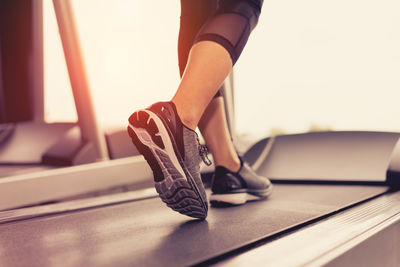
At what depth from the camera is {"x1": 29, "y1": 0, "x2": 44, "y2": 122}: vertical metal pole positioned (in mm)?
2537

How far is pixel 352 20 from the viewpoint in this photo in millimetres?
3590

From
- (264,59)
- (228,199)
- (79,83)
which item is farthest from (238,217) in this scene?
(264,59)

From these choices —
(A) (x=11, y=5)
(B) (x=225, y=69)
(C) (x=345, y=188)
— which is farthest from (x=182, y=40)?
(A) (x=11, y=5)

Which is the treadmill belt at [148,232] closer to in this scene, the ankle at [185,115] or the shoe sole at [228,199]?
the shoe sole at [228,199]

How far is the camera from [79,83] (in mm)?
2279

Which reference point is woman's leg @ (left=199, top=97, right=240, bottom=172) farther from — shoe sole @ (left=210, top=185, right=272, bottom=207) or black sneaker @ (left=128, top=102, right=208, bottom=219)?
black sneaker @ (left=128, top=102, right=208, bottom=219)

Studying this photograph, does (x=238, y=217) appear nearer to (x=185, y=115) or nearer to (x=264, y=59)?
(x=185, y=115)

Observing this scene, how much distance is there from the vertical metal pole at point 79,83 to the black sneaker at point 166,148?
136 cm

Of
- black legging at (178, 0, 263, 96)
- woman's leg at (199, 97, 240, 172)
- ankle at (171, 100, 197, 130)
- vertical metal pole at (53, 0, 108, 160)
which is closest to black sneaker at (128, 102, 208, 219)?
ankle at (171, 100, 197, 130)

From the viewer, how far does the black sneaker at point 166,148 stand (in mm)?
934

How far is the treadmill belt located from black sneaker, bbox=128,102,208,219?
0.11 meters

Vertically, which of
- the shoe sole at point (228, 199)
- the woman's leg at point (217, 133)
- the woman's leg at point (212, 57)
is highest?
the woman's leg at point (212, 57)

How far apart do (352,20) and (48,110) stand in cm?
276

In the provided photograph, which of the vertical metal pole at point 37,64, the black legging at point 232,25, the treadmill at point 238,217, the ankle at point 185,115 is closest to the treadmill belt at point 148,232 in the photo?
the treadmill at point 238,217
